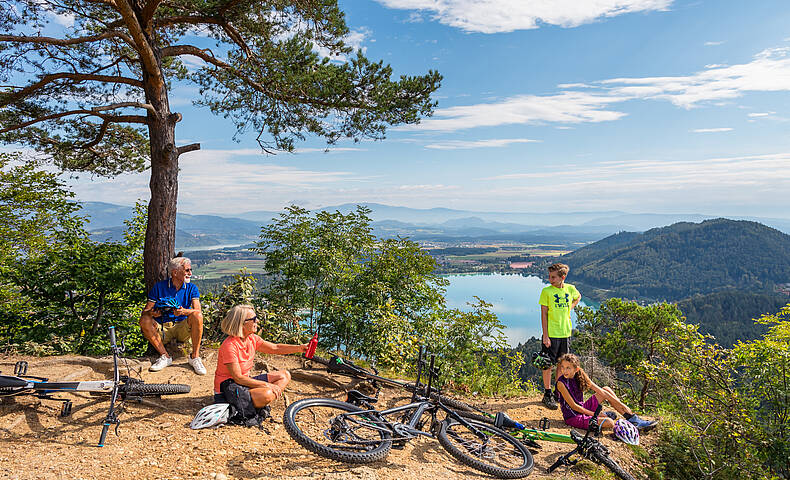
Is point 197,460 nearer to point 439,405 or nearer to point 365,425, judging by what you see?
point 365,425

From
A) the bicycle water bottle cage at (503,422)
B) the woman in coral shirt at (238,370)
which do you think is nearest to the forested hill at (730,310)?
the bicycle water bottle cage at (503,422)

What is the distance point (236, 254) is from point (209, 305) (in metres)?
76.1

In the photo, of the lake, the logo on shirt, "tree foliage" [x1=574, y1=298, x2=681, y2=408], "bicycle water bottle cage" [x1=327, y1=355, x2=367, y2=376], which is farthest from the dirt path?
the lake

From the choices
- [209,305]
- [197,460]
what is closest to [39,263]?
→ [209,305]

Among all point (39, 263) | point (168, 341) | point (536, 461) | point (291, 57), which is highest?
point (291, 57)

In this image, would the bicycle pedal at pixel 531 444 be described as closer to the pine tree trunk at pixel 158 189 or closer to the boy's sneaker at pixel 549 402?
the boy's sneaker at pixel 549 402

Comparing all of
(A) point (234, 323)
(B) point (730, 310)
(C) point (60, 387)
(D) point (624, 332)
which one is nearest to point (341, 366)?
(A) point (234, 323)

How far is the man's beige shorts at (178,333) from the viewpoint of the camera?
20.0 ft

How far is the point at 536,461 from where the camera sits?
4.31 m

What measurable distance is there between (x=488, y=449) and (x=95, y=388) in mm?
3924

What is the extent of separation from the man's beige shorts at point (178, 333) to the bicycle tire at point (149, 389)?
174cm

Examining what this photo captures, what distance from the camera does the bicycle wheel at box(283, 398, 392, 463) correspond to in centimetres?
316

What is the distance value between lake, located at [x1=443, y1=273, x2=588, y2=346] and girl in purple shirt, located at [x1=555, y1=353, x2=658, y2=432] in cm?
7662

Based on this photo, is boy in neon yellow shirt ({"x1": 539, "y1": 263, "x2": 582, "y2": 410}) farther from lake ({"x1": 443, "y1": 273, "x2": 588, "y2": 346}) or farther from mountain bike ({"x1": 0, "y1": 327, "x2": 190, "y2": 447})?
lake ({"x1": 443, "y1": 273, "x2": 588, "y2": 346})
